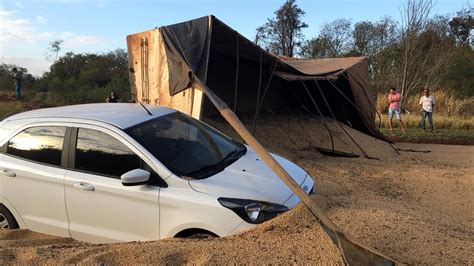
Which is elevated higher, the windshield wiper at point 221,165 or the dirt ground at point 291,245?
the windshield wiper at point 221,165

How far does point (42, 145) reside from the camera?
16.5 feet

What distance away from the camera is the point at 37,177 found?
193 inches

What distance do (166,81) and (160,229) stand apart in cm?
586

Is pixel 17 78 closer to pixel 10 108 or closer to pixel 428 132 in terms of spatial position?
pixel 10 108

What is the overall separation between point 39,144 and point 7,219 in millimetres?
952

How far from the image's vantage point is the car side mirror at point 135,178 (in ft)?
13.9

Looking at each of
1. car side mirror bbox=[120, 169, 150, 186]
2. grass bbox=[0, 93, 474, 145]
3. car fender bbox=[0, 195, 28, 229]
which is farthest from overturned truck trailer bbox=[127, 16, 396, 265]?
grass bbox=[0, 93, 474, 145]

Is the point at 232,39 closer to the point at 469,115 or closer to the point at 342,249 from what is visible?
the point at 342,249

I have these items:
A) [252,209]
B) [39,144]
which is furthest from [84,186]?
[252,209]

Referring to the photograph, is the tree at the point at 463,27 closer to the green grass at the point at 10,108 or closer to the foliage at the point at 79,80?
the foliage at the point at 79,80

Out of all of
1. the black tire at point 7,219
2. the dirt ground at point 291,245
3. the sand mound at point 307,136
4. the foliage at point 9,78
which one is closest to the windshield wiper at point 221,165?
the dirt ground at point 291,245

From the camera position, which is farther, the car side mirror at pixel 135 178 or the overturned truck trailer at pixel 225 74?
the overturned truck trailer at pixel 225 74

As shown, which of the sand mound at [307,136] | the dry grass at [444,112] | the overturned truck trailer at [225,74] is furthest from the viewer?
the dry grass at [444,112]

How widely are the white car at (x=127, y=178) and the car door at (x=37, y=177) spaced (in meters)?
0.01
